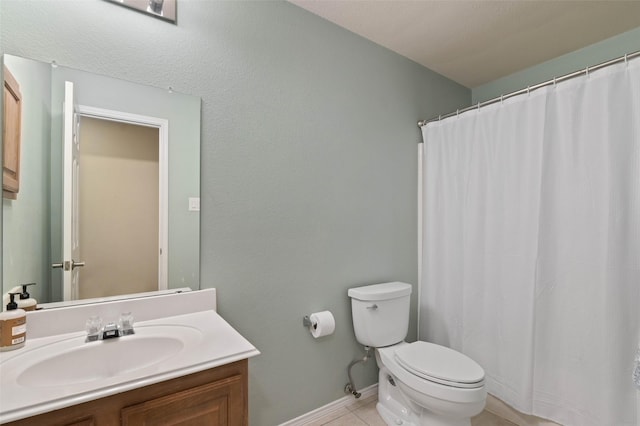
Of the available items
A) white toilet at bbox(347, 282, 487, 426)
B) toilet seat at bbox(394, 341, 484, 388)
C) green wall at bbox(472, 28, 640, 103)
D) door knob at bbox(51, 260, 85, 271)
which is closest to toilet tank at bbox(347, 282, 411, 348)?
white toilet at bbox(347, 282, 487, 426)

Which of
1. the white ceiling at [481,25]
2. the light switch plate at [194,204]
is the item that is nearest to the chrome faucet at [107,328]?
the light switch plate at [194,204]

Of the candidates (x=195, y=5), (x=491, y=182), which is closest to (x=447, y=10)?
(x=491, y=182)

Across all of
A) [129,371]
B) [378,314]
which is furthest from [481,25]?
[129,371]

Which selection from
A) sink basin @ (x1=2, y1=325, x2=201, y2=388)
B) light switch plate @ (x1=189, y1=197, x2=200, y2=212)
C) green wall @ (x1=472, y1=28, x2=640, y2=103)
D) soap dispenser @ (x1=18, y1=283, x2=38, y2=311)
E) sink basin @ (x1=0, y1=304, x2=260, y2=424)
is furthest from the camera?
green wall @ (x1=472, y1=28, x2=640, y2=103)

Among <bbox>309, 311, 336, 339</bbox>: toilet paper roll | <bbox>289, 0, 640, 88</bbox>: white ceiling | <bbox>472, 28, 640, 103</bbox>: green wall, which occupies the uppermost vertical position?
<bbox>289, 0, 640, 88</bbox>: white ceiling

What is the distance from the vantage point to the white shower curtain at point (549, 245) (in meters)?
1.38

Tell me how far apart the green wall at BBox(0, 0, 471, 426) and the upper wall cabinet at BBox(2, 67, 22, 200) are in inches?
5.4

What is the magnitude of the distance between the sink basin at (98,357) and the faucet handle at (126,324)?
3 centimetres

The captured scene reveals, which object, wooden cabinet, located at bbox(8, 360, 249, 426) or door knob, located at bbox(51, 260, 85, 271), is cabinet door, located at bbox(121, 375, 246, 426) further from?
door knob, located at bbox(51, 260, 85, 271)

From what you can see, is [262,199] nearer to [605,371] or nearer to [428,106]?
[428,106]

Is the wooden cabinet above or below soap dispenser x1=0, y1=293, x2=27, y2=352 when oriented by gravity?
below

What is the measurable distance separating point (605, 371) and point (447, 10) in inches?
80.7

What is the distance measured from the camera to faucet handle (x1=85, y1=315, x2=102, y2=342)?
1040 mm

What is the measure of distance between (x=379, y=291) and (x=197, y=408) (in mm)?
1204
